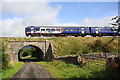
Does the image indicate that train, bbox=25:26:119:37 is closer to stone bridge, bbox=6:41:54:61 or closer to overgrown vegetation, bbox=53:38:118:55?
overgrown vegetation, bbox=53:38:118:55

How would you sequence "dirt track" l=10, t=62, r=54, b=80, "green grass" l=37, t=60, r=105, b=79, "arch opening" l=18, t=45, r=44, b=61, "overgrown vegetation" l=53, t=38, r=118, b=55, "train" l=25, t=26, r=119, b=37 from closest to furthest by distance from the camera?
"green grass" l=37, t=60, r=105, b=79 → "dirt track" l=10, t=62, r=54, b=80 → "overgrown vegetation" l=53, t=38, r=118, b=55 → "arch opening" l=18, t=45, r=44, b=61 → "train" l=25, t=26, r=119, b=37

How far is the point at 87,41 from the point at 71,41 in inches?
178

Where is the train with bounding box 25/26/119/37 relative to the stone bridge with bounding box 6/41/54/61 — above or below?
above

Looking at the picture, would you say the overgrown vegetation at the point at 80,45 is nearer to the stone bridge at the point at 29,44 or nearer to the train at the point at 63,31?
the stone bridge at the point at 29,44

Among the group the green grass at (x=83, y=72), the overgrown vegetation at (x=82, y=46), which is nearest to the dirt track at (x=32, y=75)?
the green grass at (x=83, y=72)

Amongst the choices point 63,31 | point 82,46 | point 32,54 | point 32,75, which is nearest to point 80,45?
point 82,46

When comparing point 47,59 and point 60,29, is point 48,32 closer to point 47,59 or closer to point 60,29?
point 60,29

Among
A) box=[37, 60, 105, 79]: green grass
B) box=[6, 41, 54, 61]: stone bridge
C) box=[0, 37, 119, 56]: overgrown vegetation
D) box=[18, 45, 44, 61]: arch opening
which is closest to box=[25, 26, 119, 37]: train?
box=[18, 45, 44, 61]: arch opening

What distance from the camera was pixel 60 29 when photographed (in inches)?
1903

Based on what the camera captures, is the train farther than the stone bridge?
Yes

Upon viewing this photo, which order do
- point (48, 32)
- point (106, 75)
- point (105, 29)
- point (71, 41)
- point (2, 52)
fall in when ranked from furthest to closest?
point (105, 29) < point (48, 32) < point (71, 41) < point (2, 52) < point (106, 75)

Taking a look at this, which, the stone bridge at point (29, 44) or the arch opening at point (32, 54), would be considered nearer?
the stone bridge at point (29, 44)

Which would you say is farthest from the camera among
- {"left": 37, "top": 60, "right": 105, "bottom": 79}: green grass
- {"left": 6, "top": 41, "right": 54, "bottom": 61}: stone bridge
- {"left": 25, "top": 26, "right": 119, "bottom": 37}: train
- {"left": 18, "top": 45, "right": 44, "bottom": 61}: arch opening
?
{"left": 25, "top": 26, "right": 119, "bottom": 37}: train

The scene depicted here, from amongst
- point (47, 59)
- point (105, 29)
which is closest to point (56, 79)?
point (47, 59)
